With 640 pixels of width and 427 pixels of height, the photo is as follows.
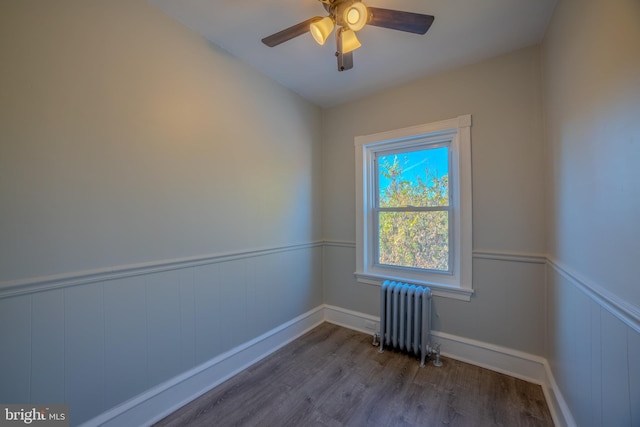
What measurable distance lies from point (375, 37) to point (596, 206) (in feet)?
5.53

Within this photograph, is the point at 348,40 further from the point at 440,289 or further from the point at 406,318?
the point at 406,318

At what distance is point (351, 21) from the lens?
1.29m

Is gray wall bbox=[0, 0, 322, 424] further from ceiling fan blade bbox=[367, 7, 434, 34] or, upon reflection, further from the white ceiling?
ceiling fan blade bbox=[367, 7, 434, 34]

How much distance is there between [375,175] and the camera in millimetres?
2799

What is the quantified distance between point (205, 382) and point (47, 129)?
1.85 meters

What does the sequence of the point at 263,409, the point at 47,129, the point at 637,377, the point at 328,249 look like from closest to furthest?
the point at 637,377, the point at 47,129, the point at 263,409, the point at 328,249

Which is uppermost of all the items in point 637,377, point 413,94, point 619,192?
point 413,94

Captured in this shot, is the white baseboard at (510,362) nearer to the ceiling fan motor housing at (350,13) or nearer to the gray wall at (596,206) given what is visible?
the gray wall at (596,206)

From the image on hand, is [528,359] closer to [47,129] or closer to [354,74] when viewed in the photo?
[354,74]

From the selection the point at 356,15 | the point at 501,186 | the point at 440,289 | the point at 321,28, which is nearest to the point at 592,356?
the point at 440,289

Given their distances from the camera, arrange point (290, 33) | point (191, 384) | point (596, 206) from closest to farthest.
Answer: point (596, 206) → point (290, 33) → point (191, 384)

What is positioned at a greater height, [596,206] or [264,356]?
[596,206]

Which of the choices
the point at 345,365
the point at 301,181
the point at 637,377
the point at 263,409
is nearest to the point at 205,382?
the point at 263,409

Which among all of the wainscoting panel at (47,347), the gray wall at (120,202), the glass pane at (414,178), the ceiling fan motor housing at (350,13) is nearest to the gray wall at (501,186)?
the glass pane at (414,178)
